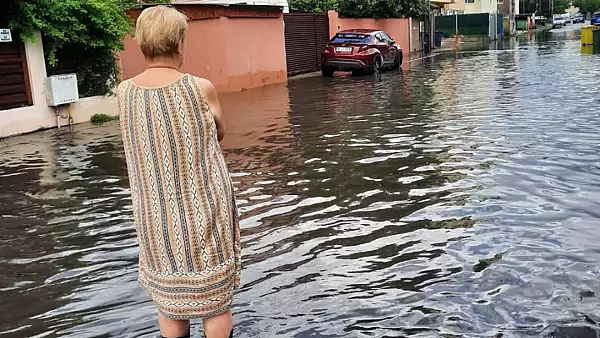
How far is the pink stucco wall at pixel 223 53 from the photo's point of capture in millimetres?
17828

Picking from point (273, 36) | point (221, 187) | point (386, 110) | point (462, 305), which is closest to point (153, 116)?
point (221, 187)

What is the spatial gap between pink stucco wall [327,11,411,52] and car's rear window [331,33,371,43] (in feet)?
15.9

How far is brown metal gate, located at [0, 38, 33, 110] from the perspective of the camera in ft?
38.8

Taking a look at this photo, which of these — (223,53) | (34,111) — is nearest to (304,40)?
(223,53)

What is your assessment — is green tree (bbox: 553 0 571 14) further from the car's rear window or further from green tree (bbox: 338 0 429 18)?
the car's rear window

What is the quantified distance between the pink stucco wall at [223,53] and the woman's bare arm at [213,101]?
15214 mm

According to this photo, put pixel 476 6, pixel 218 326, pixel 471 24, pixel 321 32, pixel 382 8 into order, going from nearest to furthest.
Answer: pixel 218 326, pixel 321 32, pixel 382 8, pixel 471 24, pixel 476 6

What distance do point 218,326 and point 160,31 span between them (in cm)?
129

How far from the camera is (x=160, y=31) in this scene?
2766 mm

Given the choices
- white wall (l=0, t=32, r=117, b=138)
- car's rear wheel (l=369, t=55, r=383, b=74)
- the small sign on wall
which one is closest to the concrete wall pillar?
white wall (l=0, t=32, r=117, b=138)

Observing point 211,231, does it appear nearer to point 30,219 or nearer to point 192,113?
point 192,113

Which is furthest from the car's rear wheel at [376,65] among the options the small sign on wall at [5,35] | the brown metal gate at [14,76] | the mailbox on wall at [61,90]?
the small sign on wall at [5,35]

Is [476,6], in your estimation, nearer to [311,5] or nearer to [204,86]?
[311,5]

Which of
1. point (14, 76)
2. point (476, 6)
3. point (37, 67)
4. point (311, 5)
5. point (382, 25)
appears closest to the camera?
point (14, 76)
